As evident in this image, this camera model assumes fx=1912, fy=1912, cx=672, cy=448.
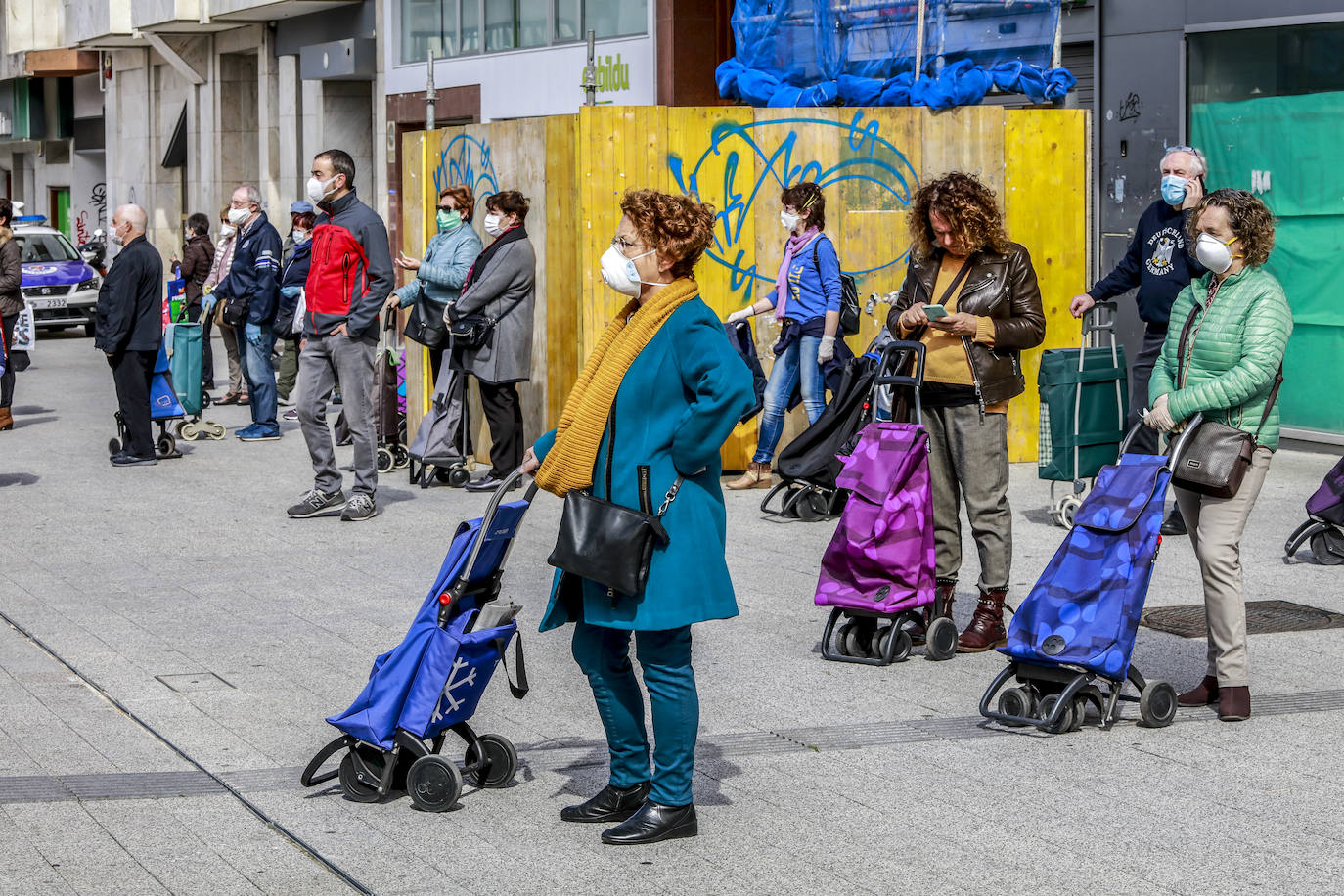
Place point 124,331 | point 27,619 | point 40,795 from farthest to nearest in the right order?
point 124,331, point 27,619, point 40,795

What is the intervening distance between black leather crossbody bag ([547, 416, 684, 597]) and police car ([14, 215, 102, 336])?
23.3 m

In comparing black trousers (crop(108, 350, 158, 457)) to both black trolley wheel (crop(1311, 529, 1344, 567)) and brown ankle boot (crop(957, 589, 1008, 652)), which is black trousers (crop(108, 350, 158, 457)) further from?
black trolley wheel (crop(1311, 529, 1344, 567))

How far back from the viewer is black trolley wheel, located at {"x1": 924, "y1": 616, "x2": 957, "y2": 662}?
746cm

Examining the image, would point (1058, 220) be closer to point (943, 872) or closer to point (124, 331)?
point (124, 331)

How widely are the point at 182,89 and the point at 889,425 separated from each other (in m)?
31.2

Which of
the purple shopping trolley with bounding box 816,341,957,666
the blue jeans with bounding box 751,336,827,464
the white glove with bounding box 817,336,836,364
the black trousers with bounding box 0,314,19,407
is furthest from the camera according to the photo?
the black trousers with bounding box 0,314,19,407

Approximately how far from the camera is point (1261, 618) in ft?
27.0

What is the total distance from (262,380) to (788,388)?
5.21m

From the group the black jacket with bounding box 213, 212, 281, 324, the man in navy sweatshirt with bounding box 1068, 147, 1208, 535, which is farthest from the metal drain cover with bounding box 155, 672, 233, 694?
the black jacket with bounding box 213, 212, 281, 324

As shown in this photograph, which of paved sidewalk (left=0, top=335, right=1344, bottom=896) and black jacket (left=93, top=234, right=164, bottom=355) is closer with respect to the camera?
paved sidewalk (left=0, top=335, right=1344, bottom=896)

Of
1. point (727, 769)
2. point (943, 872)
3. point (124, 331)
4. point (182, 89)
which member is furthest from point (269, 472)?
point (182, 89)

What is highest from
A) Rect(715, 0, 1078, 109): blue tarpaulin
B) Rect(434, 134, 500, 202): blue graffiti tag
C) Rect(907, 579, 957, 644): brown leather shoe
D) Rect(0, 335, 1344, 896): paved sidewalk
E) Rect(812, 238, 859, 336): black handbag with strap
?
Rect(715, 0, 1078, 109): blue tarpaulin

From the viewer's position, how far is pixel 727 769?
5980 mm

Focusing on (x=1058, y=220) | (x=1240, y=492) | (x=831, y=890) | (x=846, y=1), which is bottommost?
(x=831, y=890)
